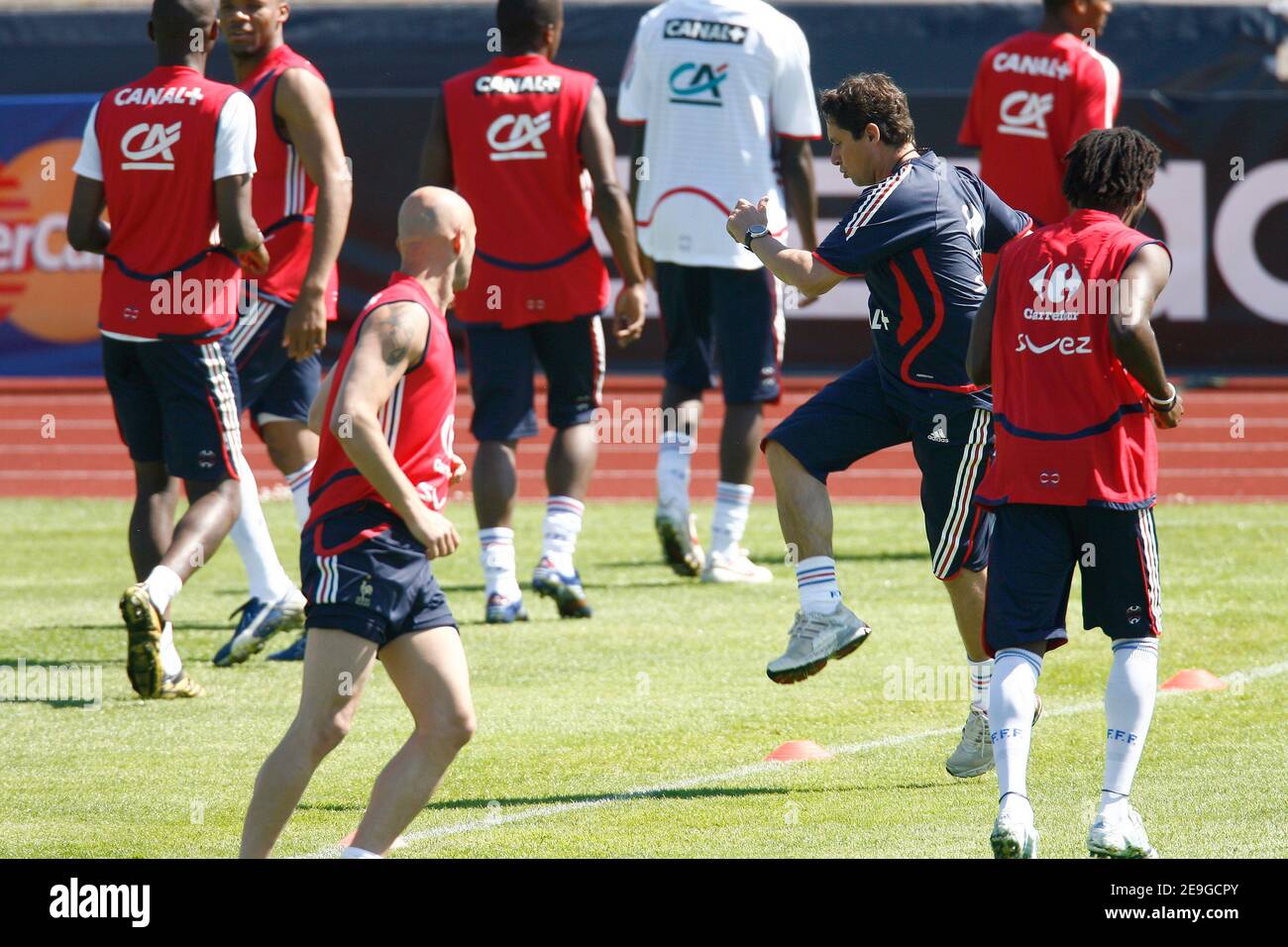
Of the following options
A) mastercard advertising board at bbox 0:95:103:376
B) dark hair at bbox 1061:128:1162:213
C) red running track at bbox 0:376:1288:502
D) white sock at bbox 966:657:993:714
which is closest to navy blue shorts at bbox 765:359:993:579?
white sock at bbox 966:657:993:714

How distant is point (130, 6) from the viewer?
736 inches

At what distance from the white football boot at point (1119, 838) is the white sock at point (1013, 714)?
181 millimetres

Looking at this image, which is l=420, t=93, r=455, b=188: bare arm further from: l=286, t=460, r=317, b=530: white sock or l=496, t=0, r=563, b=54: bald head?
l=286, t=460, r=317, b=530: white sock

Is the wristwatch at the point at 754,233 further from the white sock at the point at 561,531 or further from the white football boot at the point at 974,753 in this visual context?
the white sock at the point at 561,531

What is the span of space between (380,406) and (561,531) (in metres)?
4.30

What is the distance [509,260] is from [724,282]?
1210mm

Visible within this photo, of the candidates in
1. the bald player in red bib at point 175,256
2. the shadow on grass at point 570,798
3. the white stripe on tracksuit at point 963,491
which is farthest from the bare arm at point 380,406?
the bald player in red bib at point 175,256

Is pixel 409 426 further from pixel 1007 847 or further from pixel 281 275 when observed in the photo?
pixel 281 275

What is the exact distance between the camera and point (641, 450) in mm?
15094

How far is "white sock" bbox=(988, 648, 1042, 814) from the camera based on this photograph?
5.07 metres

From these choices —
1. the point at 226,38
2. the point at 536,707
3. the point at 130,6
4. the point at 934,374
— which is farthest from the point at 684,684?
the point at 130,6

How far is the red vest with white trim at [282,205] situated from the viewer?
8156mm

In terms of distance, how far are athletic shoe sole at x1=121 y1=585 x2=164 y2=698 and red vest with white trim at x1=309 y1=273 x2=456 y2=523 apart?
2.26m

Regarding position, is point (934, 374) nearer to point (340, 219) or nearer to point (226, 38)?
point (340, 219)
